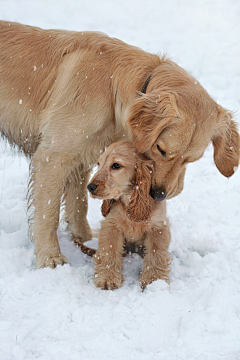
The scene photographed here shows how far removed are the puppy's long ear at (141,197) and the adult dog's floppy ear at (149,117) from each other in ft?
0.49

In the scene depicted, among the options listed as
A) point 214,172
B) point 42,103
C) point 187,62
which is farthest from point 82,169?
point 187,62

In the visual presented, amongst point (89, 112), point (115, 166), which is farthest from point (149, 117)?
point (89, 112)

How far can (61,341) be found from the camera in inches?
88.7

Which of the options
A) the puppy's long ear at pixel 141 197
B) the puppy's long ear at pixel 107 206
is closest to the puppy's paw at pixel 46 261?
the puppy's long ear at pixel 107 206

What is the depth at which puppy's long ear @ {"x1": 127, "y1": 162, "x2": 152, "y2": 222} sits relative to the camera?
2639 millimetres

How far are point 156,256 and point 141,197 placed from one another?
0.59 metres

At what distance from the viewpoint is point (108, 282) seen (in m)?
2.93

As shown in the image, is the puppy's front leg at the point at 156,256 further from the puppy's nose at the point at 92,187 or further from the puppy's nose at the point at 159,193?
the puppy's nose at the point at 92,187

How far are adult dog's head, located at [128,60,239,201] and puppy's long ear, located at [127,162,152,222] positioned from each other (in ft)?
0.18

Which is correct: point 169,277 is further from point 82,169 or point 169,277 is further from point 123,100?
point 123,100

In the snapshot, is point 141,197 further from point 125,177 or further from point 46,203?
point 46,203

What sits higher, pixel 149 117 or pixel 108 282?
pixel 149 117

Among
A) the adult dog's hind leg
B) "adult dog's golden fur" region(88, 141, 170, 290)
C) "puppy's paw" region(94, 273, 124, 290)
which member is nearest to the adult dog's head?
"adult dog's golden fur" region(88, 141, 170, 290)

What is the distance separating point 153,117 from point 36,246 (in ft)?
5.12
